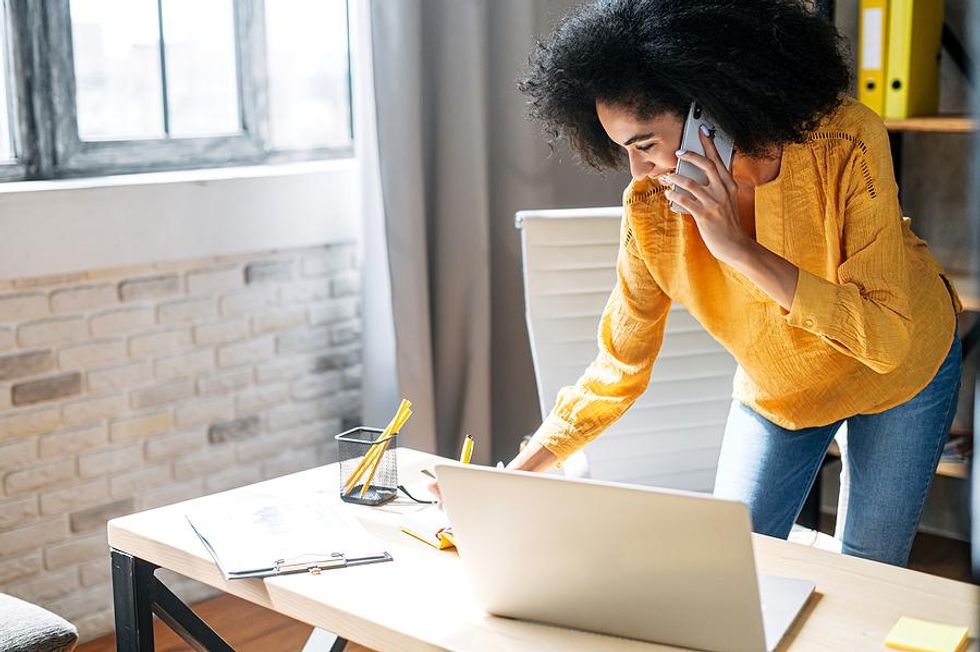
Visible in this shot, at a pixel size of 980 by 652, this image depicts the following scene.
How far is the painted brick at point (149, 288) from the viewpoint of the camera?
2469 mm

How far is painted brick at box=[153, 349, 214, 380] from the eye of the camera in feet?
8.36

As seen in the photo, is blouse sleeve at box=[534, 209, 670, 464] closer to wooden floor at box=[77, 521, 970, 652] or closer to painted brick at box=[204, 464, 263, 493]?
wooden floor at box=[77, 521, 970, 652]

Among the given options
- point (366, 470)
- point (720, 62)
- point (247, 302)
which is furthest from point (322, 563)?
point (247, 302)

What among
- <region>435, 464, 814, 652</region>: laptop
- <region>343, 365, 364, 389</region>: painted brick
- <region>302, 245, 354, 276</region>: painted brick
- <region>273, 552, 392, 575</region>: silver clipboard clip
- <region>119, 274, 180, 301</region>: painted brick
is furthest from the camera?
<region>343, 365, 364, 389</region>: painted brick

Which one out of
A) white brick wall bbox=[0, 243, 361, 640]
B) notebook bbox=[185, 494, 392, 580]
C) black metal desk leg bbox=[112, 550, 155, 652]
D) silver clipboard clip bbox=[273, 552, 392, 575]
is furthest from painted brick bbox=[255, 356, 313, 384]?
silver clipboard clip bbox=[273, 552, 392, 575]

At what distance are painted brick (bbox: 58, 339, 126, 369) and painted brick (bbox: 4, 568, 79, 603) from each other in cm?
44

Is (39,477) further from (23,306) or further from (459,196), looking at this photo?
(459,196)

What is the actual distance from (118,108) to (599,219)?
3.65 feet

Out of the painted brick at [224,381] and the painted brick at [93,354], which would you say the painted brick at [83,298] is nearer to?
the painted brick at [93,354]

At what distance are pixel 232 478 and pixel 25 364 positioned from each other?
1.94 feet

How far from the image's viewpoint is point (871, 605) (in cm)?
120

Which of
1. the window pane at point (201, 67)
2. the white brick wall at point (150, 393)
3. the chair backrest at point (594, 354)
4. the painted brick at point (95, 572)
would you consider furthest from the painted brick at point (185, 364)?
the chair backrest at point (594, 354)

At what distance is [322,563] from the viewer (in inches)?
53.2

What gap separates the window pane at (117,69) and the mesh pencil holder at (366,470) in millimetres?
1278
